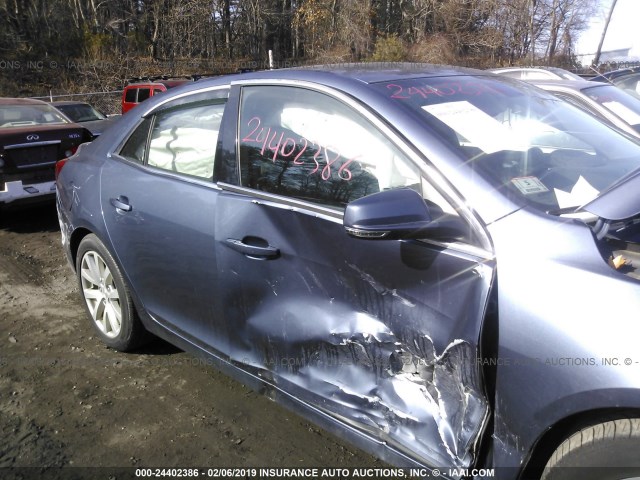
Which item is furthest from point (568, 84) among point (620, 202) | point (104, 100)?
point (104, 100)

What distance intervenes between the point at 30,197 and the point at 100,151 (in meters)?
3.62

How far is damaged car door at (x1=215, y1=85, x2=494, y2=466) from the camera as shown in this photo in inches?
74.9

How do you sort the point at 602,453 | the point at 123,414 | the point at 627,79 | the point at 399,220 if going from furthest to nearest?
the point at 627,79 < the point at 123,414 < the point at 399,220 < the point at 602,453

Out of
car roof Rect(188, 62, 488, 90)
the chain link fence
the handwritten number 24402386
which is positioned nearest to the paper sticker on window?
the handwritten number 24402386

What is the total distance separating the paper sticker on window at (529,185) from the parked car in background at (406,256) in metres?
0.01

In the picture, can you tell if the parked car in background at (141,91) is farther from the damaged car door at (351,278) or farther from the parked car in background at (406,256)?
the damaged car door at (351,278)

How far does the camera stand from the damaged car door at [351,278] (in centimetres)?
190

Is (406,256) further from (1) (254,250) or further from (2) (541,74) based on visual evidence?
(2) (541,74)

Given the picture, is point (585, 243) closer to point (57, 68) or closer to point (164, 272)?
point (164, 272)

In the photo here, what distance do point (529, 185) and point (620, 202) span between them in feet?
1.13

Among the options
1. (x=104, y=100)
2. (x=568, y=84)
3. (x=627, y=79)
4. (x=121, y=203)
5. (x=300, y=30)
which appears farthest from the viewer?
(x=300, y=30)

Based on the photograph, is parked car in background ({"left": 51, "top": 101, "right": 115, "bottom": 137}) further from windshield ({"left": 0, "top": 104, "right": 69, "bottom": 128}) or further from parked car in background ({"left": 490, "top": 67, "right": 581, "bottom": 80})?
parked car in background ({"left": 490, "top": 67, "right": 581, "bottom": 80})

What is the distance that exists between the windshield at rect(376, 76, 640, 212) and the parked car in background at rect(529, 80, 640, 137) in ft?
9.42

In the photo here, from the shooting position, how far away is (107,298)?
3.58 metres
